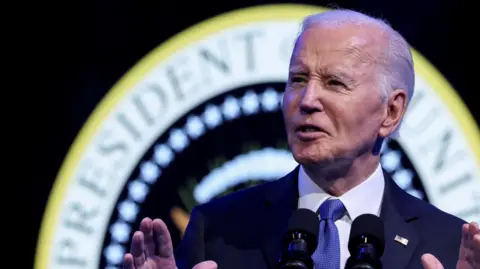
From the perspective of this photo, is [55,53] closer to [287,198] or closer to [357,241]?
[287,198]

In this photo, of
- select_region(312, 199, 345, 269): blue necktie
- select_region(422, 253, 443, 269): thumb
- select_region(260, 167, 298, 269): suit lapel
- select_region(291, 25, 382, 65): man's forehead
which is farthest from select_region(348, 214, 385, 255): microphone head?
select_region(291, 25, 382, 65): man's forehead

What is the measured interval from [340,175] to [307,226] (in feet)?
1.38

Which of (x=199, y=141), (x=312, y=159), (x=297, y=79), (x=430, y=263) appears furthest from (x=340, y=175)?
(x=199, y=141)

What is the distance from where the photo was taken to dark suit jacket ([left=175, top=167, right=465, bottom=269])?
6.98ft

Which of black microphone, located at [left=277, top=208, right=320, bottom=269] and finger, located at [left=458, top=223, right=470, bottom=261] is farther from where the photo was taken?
finger, located at [left=458, top=223, right=470, bottom=261]

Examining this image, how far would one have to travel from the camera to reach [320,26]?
2166 mm

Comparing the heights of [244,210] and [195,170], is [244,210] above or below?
below

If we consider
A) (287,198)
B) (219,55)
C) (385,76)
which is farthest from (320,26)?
(219,55)

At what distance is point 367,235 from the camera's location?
5.75ft

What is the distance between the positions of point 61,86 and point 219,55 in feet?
2.08

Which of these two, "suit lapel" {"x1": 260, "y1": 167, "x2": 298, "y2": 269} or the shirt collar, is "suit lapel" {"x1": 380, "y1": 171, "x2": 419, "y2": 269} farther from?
"suit lapel" {"x1": 260, "y1": 167, "x2": 298, "y2": 269}

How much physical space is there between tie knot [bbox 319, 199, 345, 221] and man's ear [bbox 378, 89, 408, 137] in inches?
8.3

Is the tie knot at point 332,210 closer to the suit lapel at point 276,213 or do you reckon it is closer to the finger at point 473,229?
the suit lapel at point 276,213

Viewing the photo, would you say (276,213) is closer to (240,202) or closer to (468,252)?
(240,202)
